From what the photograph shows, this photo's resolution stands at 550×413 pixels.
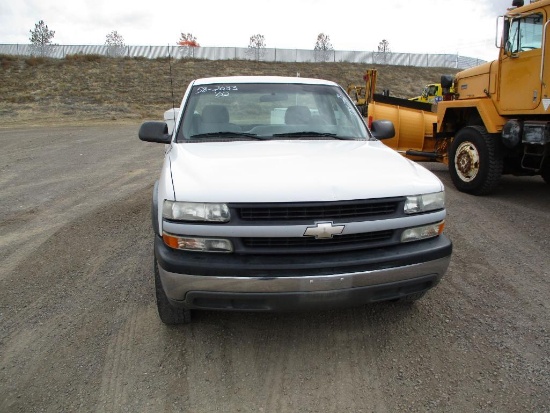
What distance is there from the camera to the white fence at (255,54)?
48.6 metres

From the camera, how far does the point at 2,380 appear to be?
2730 mm

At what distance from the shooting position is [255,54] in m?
52.4

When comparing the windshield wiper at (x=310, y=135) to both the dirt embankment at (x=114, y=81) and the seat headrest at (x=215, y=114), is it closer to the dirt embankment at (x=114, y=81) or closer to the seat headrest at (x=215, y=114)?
the seat headrest at (x=215, y=114)

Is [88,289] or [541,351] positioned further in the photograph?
[88,289]

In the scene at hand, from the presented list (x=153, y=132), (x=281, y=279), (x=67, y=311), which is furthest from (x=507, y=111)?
(x=67, y=311)

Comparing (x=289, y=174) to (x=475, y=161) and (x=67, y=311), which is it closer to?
Result: (x=67, y=311)

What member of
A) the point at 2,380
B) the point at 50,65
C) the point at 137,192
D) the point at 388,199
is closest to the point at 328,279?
the point at 388,199

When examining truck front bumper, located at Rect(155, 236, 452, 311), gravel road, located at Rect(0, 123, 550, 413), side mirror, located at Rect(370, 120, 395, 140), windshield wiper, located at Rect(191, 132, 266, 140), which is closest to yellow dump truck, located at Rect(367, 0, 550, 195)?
gravel road, located at Rect(0, 123, 550, 413)

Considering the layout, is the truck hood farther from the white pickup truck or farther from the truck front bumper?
the truck front bumper

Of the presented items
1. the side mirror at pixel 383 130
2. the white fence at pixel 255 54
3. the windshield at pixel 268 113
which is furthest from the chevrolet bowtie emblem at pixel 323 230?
the white fence at pixel 255 54

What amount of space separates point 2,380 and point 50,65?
4015cm

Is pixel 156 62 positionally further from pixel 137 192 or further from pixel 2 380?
pixel 2 380

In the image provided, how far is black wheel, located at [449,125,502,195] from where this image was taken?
696cm

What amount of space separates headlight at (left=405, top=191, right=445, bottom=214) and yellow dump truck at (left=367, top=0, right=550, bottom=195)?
4253mm
